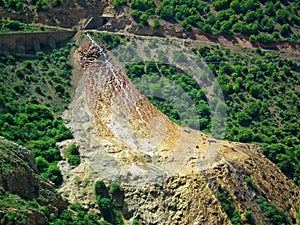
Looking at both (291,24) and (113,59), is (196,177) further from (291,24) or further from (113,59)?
(291,24)

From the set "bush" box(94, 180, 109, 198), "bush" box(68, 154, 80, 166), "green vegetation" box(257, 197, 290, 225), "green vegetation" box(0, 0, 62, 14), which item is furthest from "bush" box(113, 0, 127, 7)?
"green vegetation" box(257, 197, 290, 225)

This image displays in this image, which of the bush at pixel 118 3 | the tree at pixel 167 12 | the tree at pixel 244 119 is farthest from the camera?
the tree at pixel 167 12

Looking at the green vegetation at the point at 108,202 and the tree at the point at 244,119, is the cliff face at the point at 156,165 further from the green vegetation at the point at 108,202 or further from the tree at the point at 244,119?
the tree at the point at 244,119

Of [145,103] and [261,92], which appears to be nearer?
[145,103]

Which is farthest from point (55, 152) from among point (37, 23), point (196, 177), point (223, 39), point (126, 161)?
point (223, 39)

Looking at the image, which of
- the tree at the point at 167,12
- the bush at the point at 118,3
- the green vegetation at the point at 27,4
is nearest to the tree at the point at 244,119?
the tree at the point at 167,12

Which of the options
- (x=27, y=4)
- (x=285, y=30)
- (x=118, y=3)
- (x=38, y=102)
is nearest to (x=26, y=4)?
(x=27, y=4)
